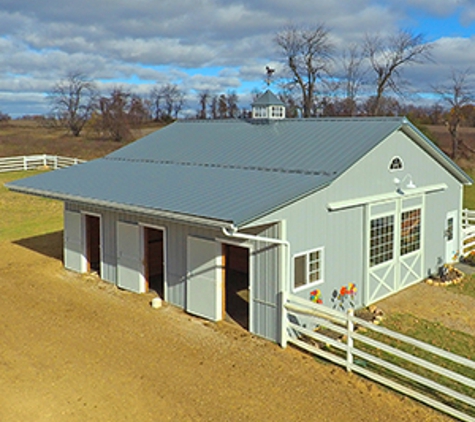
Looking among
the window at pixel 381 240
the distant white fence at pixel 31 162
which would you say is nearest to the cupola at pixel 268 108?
the window at pixel 381 240

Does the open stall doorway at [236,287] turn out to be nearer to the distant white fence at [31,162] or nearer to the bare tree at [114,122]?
the distant white fence at [31,162]

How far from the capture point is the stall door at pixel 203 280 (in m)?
11.2

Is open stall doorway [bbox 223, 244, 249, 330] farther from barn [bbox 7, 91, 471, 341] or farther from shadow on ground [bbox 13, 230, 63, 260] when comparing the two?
shadow on ground [bbox 13, 230, 63, 260]

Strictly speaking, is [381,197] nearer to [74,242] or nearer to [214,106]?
[74,242]

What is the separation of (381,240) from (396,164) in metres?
2.03

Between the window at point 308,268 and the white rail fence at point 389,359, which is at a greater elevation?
the window at point 308,268

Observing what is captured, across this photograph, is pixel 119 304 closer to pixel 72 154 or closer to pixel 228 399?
pixel 228 399

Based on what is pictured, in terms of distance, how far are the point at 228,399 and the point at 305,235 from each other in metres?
3.91

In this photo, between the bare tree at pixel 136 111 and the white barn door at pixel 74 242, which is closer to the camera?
the white barn door at pixel 74 242

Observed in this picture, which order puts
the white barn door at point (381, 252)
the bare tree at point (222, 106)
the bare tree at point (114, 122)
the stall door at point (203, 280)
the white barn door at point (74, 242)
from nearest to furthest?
the stall door at point (203, 280) < the white barn door at point (381, 252) < the white barn door at point (74, 242) < the bare tree at point (114, 122) < the bare tree at point (222, 106)

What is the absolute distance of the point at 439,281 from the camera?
1486 cm

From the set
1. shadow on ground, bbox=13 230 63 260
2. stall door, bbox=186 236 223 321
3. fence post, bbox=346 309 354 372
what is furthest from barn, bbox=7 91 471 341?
shadow on ground, bbox=13 230 63 260

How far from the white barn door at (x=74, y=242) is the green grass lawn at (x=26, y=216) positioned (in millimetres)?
5800

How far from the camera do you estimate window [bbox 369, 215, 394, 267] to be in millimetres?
12898
